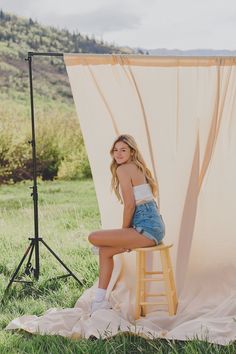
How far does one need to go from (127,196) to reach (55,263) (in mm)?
1651

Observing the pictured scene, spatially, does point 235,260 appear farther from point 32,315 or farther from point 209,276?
point 32,315

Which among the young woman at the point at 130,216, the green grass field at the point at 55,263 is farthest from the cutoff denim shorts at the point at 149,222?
the green grass field at the point at 55,263

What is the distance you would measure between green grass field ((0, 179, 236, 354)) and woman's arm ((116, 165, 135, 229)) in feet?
2.42

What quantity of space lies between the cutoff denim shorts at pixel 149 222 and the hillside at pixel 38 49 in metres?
12.1

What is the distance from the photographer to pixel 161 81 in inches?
185

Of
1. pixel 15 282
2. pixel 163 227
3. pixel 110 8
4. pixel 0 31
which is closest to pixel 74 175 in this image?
pixel 15 282

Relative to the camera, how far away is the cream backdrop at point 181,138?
4645mm

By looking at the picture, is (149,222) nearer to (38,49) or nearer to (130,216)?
(130,216)

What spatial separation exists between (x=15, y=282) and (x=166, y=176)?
141cm

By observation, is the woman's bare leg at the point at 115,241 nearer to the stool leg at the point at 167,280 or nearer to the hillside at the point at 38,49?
the stool leg at the point at 167,280

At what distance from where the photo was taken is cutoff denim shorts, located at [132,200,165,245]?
4.30m

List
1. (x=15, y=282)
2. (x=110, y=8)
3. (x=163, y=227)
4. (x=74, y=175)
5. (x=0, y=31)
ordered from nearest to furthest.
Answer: (x=163, y=227)
(x=15, y=282)
(x=74, y=175)
(x=0, y=31)
(x=110, y=8)

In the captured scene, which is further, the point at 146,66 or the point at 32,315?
the point at 146,66

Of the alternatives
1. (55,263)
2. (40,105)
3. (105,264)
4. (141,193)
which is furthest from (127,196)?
(40,105)
